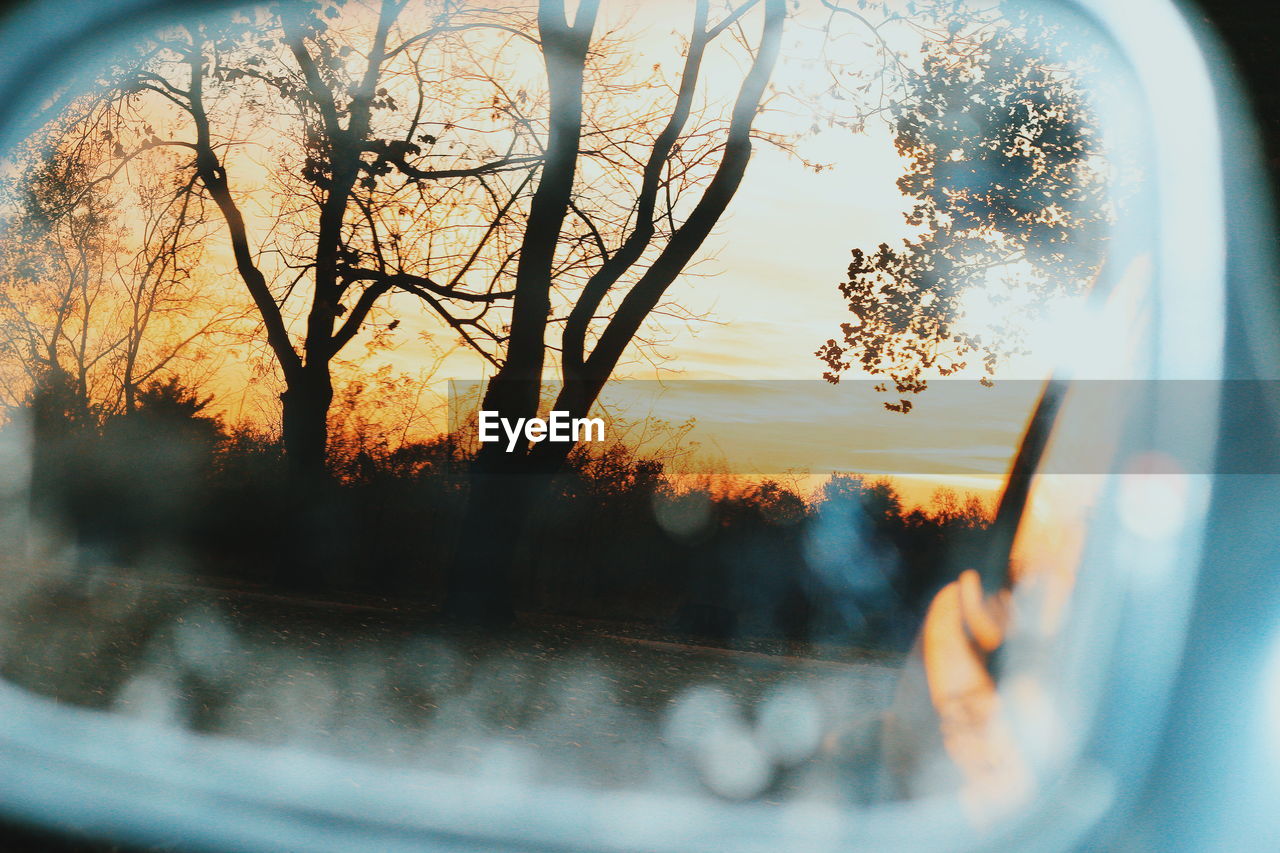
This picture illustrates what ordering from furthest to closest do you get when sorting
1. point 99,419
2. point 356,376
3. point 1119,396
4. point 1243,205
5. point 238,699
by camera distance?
point 99,419 → point 356,376 → point 238,699 → point 1119,396 → point 1243,205

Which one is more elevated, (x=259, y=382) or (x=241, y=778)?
(x=259, y=382)

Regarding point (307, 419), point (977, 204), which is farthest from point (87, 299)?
point (977, 204)

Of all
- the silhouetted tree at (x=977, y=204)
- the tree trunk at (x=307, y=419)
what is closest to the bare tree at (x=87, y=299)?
the tree trunk at (x=307, y=419)

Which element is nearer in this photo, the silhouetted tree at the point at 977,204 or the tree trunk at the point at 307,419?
the silhouetted tree at the point at 977,204

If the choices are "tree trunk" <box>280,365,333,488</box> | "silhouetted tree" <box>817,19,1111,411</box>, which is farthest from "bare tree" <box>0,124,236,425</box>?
"silhouetted tree" <box>817,19,1111,411</box>

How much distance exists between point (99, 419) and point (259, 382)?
187cm

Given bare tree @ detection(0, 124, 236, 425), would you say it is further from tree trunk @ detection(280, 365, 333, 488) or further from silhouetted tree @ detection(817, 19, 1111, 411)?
silhouetted tree @ detection(817, 19, 1111, 411)

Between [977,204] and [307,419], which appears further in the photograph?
[307,419]

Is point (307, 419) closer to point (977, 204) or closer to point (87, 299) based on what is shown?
point (87, 299)

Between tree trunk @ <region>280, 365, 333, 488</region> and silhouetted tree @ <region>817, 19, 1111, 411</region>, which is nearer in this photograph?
silhouetted tree @ <region>817, 19, 1111, 411</region>

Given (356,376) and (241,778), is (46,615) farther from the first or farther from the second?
(356,376)

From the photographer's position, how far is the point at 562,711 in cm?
311

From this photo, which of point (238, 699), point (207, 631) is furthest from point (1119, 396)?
point (207, 631)

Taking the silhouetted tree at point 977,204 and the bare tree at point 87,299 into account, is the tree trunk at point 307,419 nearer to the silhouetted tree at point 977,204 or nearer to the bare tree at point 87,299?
the bare tree at point 87,299
